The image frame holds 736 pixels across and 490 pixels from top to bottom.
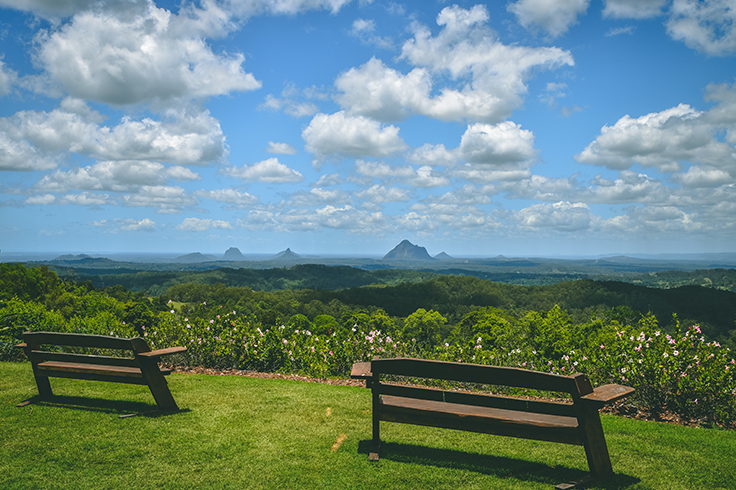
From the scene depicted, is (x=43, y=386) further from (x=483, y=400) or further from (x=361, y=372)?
(x=483, y=400)

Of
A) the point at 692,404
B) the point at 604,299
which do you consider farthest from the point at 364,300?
the point at 692,404

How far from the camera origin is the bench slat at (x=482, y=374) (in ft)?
11.2

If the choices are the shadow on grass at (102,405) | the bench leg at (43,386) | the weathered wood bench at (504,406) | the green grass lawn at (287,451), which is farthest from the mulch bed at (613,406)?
the weathered wood bench at (504,406)

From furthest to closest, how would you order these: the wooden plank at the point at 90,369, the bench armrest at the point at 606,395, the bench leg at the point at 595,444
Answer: the wooden plank at the point at 90,369, the bench leg at the point at 595,444, the bench armrest at the point at 606,395

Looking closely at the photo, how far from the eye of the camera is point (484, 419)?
3748mm

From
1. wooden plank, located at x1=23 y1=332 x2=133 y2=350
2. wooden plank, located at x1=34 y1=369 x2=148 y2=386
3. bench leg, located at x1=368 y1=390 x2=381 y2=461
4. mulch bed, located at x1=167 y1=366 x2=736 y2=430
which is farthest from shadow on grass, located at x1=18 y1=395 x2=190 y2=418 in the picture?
bench leg, located at x1=368 y1=390 x2=381 y2=461

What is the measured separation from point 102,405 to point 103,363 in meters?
0.57

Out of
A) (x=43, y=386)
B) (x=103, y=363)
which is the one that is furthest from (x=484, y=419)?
(x=43, y=386)

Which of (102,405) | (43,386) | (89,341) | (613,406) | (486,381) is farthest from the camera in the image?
(613,406)

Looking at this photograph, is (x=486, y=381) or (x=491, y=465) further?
(x=491, y=465)

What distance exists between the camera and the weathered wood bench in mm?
3473

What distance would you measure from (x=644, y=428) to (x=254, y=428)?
469 cm

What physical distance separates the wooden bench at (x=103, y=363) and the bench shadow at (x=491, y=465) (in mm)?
2499

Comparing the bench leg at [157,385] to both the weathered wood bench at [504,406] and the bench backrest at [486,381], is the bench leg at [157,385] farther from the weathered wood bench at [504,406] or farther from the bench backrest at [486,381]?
the bench backrest at [486,381]
